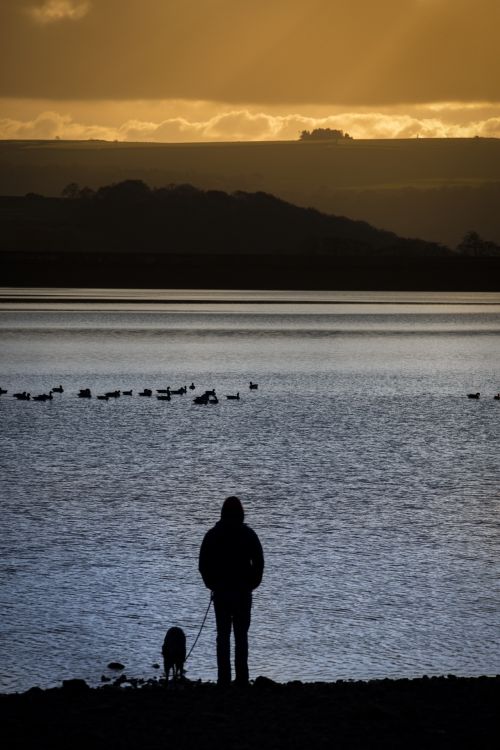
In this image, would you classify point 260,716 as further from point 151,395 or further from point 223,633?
point 151,395

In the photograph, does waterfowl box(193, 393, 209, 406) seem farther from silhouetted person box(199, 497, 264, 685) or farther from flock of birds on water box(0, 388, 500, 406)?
silhouetted person box(199, 497, 264, 685)

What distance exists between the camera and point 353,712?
1016 cm

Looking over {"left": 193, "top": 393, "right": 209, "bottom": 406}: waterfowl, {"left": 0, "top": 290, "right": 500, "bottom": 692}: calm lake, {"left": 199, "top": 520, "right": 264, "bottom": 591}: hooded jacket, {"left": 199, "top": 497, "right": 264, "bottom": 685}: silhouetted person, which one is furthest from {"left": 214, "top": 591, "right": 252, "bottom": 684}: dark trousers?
{"left": 193, "top": 393, "right": 209, "bottom": 406}: waterfowl

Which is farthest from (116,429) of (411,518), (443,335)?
(443,335)

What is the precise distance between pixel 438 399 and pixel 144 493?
27.6 meters

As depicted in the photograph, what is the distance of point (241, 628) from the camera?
11242 mm

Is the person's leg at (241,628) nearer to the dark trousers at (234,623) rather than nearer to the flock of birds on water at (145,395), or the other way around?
the dark trousers at (234,623)

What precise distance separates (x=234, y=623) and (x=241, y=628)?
0.31 feet

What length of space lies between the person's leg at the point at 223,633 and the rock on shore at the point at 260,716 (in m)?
Result: 0.15

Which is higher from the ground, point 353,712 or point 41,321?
point 41,321

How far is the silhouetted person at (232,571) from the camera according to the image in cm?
A: 1088

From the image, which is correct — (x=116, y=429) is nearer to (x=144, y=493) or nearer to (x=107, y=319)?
(x=144, y=493)

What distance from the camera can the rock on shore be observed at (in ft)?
30.7

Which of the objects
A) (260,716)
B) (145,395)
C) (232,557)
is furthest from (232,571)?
(145,395)
